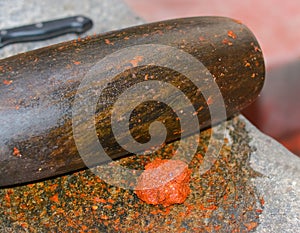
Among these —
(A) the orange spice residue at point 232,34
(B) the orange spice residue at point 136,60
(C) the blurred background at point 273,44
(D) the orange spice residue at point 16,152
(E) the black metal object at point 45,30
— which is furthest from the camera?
(C) the blurred background at point 273,44

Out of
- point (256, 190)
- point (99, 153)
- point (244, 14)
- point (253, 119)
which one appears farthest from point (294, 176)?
point (244, 14)

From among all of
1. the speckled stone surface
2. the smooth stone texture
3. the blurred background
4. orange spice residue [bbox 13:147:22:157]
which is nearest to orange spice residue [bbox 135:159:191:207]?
the speckled stone surface

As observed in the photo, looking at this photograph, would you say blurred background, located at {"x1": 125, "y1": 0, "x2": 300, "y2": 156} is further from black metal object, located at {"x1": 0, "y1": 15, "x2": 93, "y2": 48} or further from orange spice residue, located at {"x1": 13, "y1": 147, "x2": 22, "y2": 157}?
orange spice residue, located at {"x1": 13, "y1": 147, "x2": 22, "y2": 157}

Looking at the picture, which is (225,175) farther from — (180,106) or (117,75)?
(117,75)

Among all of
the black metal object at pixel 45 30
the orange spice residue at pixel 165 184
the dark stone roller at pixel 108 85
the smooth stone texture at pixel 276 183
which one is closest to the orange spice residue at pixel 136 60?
the dark stone roller at pixel 108 85

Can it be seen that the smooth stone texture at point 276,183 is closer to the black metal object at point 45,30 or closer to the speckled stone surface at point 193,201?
the speckled stone surface at point 193,201
